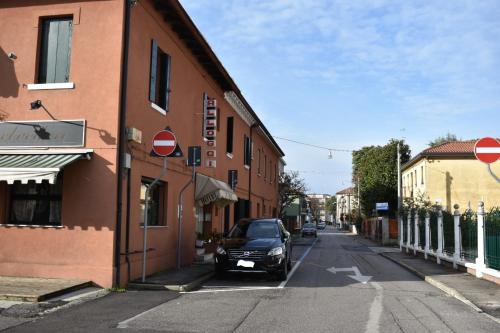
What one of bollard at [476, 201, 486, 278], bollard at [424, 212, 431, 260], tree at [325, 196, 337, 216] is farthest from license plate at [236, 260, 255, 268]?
tree at [325, 196, 337, 216]

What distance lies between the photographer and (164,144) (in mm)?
11453

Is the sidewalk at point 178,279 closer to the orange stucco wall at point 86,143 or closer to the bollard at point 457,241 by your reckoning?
the orange stucco wall at point 86,143

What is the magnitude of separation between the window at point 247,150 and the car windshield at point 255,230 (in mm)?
11875

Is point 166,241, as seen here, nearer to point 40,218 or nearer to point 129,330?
point 40,218

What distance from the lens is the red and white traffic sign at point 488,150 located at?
970 centimetres

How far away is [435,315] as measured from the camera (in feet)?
28.1

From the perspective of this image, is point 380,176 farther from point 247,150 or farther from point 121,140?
point 121,140

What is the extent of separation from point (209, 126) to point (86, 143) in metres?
7.21

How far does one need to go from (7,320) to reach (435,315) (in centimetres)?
671

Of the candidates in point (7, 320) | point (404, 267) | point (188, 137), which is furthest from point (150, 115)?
point (404, 267)

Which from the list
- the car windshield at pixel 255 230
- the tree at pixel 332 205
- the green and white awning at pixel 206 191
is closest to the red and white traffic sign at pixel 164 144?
the car windshield at pixel 255 230

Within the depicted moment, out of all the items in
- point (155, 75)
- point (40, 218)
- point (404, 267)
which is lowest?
point (404, 267)

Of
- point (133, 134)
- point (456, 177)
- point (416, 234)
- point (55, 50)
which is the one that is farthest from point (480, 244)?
Result: point (456, 177)

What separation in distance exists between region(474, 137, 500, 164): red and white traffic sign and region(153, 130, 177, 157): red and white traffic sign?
6.23 meters
